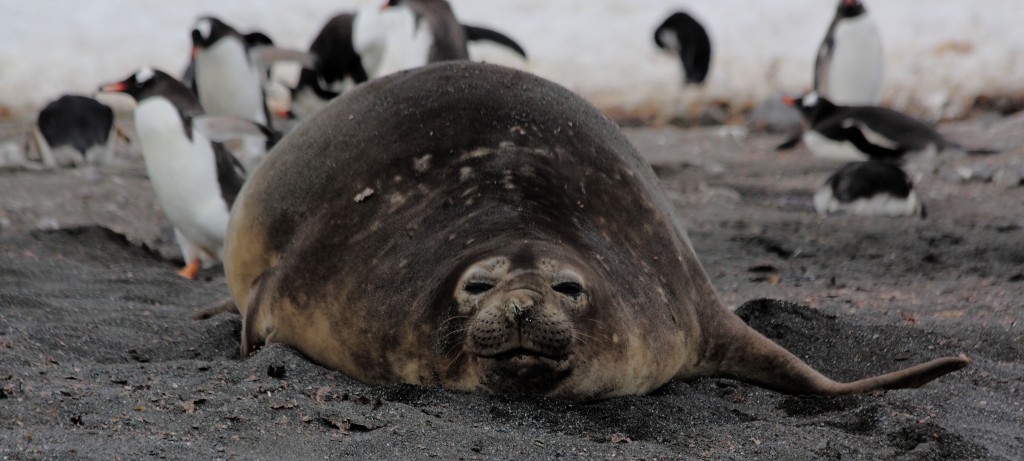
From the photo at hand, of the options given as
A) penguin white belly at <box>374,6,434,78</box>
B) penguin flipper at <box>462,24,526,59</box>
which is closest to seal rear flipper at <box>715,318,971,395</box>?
penguin white belly at <box>374,6,434,78</box>

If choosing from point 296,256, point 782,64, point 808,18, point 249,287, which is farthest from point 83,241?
point 808,18

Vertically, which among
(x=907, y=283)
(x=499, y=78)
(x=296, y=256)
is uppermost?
(x=499, y=78)

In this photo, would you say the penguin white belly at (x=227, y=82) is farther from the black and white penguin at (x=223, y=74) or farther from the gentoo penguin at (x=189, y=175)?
the gentoo penguin at (x=189, y=175)

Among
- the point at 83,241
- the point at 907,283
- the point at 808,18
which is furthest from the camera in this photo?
the point at 808,18

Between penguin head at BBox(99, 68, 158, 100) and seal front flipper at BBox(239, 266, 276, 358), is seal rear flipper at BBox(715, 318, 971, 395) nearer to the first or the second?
seal front flipper at BBox(239, 266, 276, 358)

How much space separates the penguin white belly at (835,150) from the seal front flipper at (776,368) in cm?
679

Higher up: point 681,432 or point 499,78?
point 499,78

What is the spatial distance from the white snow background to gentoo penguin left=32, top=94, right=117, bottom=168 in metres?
4.61

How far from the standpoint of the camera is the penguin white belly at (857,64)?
13.4 metres

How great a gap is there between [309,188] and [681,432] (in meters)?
1.42

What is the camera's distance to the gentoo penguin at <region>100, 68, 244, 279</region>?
633cm

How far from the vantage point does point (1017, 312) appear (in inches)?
176

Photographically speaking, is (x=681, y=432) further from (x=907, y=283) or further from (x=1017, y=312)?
(x=907, y=283)

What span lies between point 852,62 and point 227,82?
6591 mm
